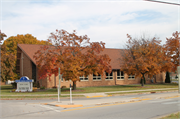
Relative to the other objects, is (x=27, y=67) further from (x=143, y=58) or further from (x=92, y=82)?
(x=143, y=58)

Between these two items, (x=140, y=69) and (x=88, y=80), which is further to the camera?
(x=88, y=80)

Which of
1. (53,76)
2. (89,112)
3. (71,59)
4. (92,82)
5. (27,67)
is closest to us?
(89,112)

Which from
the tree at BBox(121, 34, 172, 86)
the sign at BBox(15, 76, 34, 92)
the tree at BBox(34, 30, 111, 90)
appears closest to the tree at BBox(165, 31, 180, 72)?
the tree at BBox(121, 34, 172, 86)

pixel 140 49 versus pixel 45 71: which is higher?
pixel 140 49

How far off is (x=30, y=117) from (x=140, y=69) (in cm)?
2063

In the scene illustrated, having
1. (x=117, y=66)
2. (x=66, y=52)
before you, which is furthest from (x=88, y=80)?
(x=66, y=52)

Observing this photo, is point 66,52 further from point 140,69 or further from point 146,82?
point 146,82

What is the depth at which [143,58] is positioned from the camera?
27344 mm

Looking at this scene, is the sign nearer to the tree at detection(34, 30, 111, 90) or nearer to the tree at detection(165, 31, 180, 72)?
the tree at detection(34, 30, 111, 90)

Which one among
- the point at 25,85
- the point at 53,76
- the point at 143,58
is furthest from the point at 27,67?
the point at 143,58

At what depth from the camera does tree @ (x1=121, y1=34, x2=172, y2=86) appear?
1049 inches

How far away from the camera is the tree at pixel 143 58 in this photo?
26641mm

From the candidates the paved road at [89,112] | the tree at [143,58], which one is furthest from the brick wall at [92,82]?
the paved road at [89,112]

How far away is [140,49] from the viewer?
2767 cm
